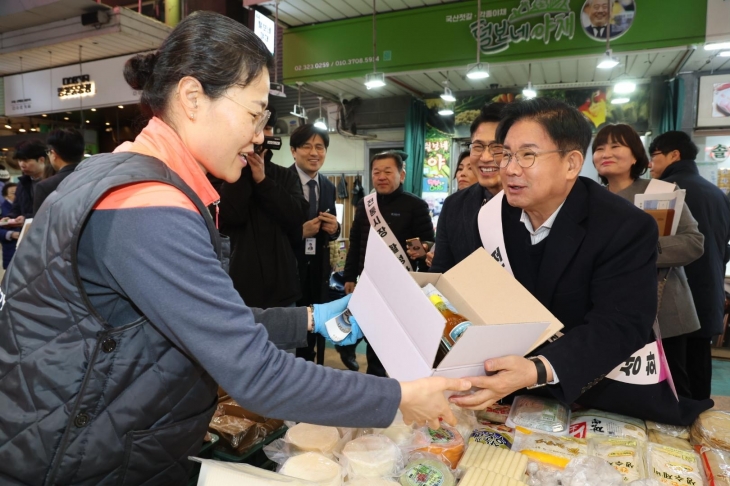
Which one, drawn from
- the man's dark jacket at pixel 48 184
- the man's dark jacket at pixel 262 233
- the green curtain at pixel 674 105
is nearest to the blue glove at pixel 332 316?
the man's dark jacket at pixel 262 233

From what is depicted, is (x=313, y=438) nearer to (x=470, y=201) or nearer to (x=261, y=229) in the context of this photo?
(x=470, y=201)

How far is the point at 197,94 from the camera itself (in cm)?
94

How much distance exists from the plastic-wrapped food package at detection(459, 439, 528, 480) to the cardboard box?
0.22 metres

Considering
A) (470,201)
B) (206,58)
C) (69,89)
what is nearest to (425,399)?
(206,58)

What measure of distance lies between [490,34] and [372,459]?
4.91 meters

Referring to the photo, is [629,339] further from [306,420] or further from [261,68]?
[261,68]

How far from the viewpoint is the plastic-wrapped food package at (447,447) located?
3.90ft

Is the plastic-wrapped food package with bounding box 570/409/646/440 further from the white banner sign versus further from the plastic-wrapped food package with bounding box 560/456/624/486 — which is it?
the white banner sign

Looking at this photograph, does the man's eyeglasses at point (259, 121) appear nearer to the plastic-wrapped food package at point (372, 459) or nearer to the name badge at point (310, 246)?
the plastic-wrapped food package at point (372, 459)

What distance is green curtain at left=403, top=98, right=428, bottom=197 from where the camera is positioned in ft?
25.9

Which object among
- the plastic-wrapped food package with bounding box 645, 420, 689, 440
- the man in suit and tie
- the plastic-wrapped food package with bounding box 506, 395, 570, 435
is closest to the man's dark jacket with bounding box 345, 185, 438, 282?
the man in suit and tie

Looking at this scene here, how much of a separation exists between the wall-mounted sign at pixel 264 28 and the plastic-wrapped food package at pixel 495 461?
14.7 ft

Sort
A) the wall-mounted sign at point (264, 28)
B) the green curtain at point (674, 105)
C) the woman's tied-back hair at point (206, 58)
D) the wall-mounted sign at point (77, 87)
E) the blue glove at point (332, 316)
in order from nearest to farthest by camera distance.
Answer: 1. the woman's tied-back hair at point (206, 58)
2. the blue glove at point (332, 316)
3. the wall-mounted sign at point (264, 28)
4. the wall-mounted sign at point (77, 87)
5. the green curtain at point (674, 105)

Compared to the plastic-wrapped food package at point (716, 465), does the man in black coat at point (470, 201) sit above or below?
above
